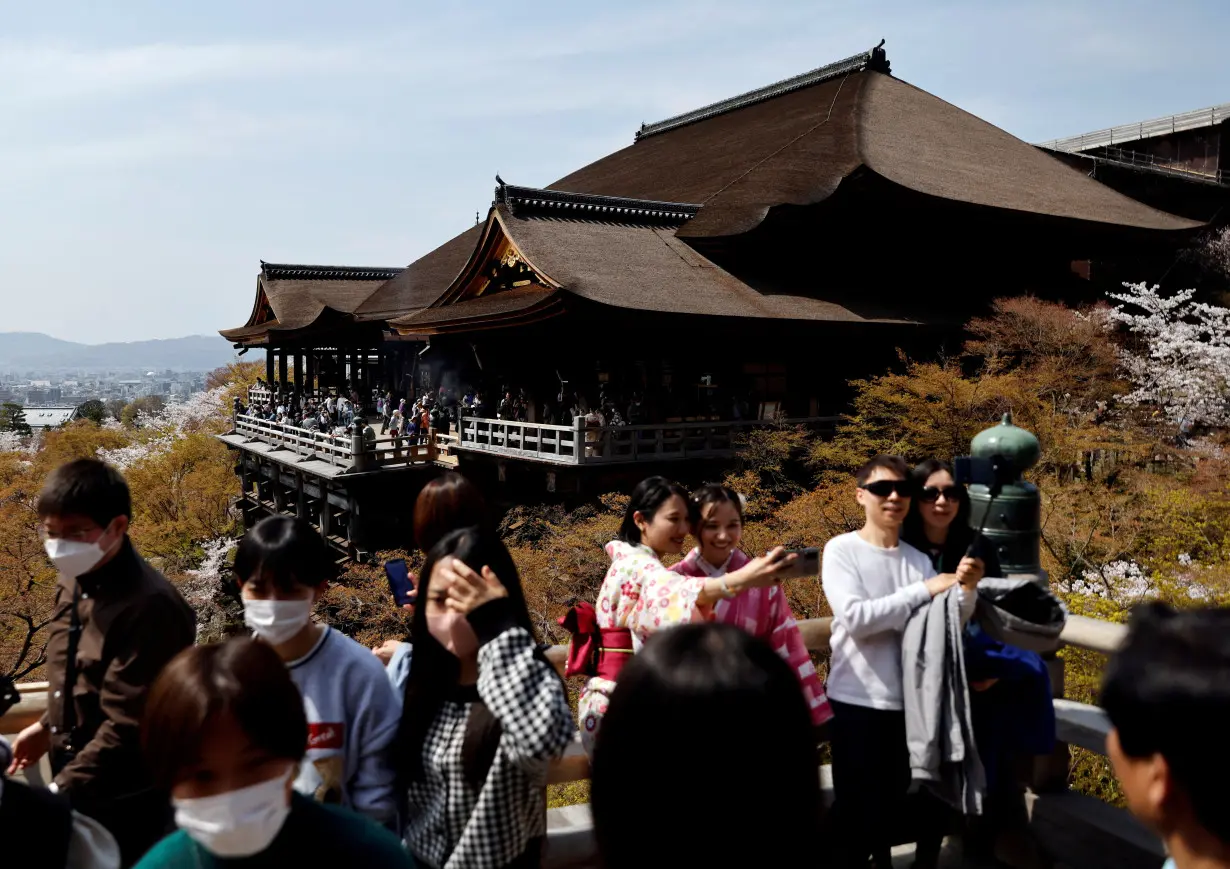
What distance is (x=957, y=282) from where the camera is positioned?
17328 millimetres

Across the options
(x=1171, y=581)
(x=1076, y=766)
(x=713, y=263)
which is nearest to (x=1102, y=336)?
(x=713, y=263)

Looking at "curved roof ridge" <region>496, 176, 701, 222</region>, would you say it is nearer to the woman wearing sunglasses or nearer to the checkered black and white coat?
the woman wearing sunglasses

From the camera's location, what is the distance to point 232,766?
4.42 ft

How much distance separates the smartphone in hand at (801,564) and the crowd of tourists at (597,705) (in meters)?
0.03

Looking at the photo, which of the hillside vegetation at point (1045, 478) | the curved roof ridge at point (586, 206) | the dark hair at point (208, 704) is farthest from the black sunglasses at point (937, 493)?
the curved roof ridge at point (586, 206)

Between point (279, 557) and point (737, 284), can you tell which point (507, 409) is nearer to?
point (737, 284)

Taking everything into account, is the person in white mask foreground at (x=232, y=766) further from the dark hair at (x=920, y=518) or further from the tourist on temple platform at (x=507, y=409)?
the tourist on temple platform at (x=507, y=409)

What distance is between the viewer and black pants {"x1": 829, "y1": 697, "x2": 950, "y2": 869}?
2588 mm

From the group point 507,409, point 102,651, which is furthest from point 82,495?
point 507,409

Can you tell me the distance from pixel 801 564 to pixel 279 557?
130 centimetres

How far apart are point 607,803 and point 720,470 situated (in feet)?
42.0

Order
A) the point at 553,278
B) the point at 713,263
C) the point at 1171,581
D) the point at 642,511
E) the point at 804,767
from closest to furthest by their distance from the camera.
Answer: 1. the point at 804,767
2. the point at 642,511
3. the point at 1171,581
4. the point at 553,278
5. the point at 713,263

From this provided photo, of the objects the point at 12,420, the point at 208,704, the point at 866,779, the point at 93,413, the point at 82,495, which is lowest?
the point at 12,420

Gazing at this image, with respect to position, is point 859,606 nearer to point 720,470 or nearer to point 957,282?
point 720,470
